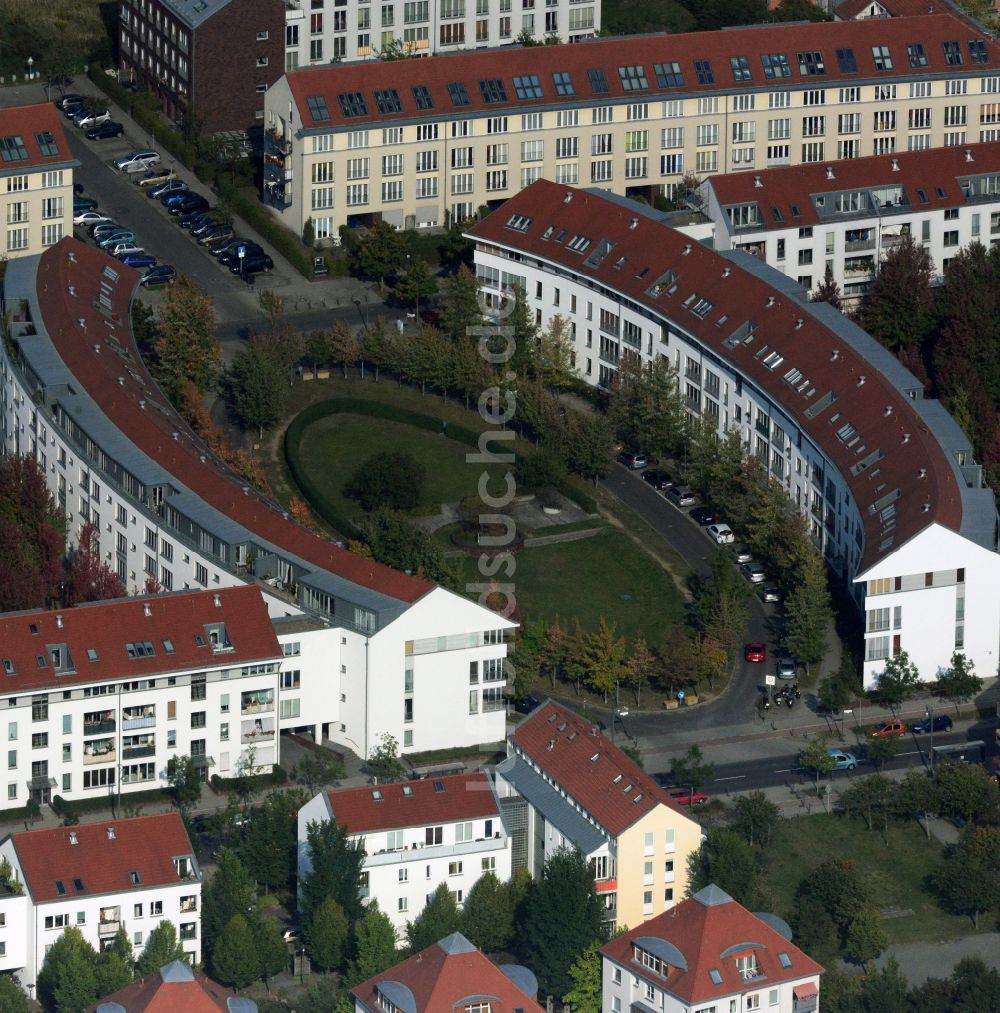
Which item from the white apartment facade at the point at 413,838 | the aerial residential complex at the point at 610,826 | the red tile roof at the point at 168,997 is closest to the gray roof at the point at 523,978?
the aerial residential complex at the point at 610,826

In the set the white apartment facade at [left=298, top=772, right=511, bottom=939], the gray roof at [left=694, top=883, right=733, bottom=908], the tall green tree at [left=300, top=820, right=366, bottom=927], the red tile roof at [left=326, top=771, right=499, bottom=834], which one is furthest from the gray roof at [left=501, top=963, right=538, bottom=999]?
the red tile roof at [left=326, top=771, right=499, bottom=834]

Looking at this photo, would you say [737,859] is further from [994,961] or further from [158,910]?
[158,910]

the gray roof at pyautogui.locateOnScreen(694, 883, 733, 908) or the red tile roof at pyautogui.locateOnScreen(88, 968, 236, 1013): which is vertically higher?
the gray roof at pyautogui.locateOnScreen(694, 883, 733, 908)

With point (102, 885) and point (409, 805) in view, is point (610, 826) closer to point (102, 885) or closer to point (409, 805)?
point (409, 805)

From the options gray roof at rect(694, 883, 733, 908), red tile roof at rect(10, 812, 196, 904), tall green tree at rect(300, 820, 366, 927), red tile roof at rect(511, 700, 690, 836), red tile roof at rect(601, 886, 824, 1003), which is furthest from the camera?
red tile roof at rect(511, 700, 690, 836)

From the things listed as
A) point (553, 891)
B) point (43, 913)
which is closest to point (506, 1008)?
point (553, 891)

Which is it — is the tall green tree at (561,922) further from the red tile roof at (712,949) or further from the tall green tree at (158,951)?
the tall green tree at (158,951)

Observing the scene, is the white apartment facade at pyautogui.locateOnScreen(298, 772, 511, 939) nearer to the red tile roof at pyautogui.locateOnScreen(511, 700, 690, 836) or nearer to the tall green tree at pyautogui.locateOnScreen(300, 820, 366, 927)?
the tall green tree at pyautogui.locateOnScreen(300, 820, 366, 927)

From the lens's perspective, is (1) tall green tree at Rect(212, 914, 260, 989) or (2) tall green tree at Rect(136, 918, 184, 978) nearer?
(2) tall green tree at Rect(136, 918, 184, 978)
